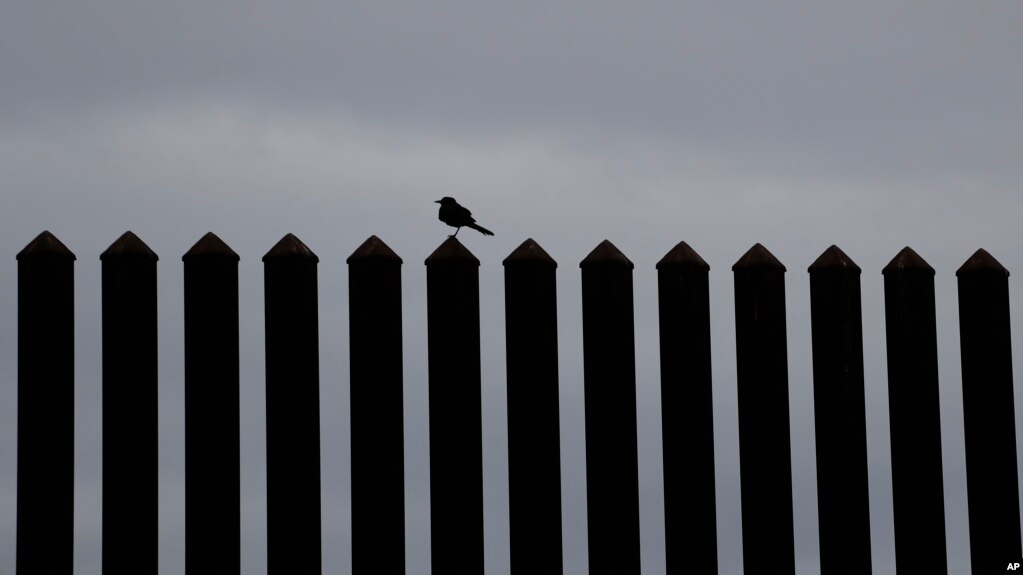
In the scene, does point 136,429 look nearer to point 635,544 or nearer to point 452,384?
point 452,384

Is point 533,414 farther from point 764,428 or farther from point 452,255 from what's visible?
point 764,428

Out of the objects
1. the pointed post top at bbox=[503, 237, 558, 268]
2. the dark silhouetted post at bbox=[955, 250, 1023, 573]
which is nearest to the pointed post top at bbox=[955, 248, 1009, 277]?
the dark silhouetted post at bbox=[955, 250, 1023, 573]

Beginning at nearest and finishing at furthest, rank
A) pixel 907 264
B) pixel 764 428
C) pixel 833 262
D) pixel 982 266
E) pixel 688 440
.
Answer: pixel 688 440 → pixel 764 428 → pixel 833 262 → pixel 907 264 → pixel 982 266

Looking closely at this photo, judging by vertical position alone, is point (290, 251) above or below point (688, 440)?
above

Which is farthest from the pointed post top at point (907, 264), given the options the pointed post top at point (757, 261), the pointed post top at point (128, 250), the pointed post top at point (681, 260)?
the pointed post top at point (128, 250)

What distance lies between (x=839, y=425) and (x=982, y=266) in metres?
1.45

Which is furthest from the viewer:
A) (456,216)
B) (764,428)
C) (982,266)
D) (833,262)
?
(456,216)

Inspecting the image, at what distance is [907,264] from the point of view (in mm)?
8992

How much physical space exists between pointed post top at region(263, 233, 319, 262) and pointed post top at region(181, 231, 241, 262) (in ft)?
0.68

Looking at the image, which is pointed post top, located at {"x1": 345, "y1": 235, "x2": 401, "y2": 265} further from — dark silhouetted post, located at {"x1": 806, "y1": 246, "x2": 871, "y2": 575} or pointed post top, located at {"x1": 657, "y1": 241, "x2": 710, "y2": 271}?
dark silhouetted post, located at {"x1": 806, "y1": 246, "x2": 871, "y2": 575}

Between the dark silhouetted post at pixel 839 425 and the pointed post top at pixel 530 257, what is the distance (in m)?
1.67

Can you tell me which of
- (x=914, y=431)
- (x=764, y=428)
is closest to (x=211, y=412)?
(x=764, y=428)

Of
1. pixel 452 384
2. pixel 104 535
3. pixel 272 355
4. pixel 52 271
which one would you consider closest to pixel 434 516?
pixel 452 384

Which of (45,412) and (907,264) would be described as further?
(907,264)
